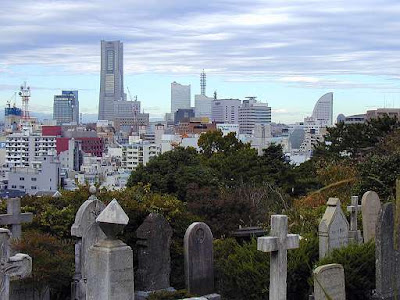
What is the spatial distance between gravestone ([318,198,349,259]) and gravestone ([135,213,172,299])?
2588mm

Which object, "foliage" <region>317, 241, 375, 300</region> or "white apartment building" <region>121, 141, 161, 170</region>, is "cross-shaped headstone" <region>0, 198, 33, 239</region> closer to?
"foliage" <region>317, 241, 375, 300</region>

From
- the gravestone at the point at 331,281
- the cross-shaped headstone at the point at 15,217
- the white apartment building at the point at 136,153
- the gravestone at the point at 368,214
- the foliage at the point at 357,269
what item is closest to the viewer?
the gravestone at the point at 331,281

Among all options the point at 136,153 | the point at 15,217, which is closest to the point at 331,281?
the point at 15,217

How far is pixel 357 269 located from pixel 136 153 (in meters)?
146

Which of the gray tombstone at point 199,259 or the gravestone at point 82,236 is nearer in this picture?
the gravestone at point 82,236

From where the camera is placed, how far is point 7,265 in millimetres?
7031

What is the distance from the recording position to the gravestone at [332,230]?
13.1 m

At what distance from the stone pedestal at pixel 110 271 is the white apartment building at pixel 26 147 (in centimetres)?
17464

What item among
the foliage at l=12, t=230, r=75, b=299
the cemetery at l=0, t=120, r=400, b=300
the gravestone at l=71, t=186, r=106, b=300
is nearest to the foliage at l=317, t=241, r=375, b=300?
the cemetery at l=0, t=120, r=400, b=300

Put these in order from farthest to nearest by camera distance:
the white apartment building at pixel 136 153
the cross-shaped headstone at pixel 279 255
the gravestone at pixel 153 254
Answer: the white apartment building at pixel 136 153
the gravestone at pixel 153 254
the cross-shaped headstone at pixel 279 255

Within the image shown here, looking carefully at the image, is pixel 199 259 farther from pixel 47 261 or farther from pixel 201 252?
pixel 47 261

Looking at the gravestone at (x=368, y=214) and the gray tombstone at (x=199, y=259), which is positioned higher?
the gravestone at (x=368, y=214)

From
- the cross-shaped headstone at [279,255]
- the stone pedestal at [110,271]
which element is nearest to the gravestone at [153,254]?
the cross-shaped headstone at [279,255]

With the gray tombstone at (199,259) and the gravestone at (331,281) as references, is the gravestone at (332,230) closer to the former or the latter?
the gray tombstone at (199,259)
